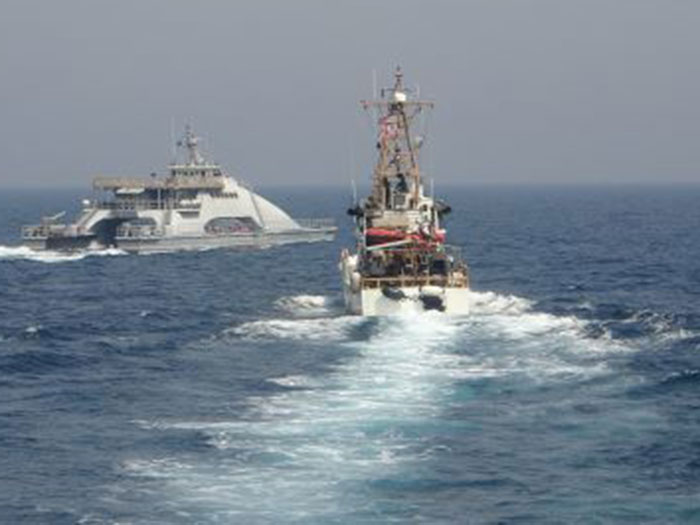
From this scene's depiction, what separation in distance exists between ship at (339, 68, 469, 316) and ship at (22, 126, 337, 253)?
51.4 meters

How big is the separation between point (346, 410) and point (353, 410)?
26cm

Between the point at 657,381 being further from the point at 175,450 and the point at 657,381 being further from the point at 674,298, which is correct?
the point at 674,298

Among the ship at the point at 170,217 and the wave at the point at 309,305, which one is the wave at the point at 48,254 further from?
the wave at the point at 309,305

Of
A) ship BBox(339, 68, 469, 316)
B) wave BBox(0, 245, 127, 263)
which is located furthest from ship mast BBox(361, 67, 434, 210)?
wave BBox(0, 245, 127, 263)

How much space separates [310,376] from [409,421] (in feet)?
33.3

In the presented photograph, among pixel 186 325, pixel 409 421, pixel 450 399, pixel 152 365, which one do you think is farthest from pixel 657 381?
Answer: pixel 186 325

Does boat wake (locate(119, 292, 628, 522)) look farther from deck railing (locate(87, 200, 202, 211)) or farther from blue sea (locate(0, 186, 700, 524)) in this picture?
deck railing (locate(87, 200, 202, 211))

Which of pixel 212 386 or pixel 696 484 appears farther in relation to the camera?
pixel 212 386

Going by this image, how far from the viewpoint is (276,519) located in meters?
32.3

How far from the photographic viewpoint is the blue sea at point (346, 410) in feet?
112

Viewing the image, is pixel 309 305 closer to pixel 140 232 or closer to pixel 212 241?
pixel 140 232

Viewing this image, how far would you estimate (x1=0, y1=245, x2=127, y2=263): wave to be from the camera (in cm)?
12375

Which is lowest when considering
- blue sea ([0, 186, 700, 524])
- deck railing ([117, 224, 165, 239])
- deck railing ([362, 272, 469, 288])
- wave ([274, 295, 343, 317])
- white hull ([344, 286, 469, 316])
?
blue sea ([0, 186, 700, 524])

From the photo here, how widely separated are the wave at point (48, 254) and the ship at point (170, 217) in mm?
977
